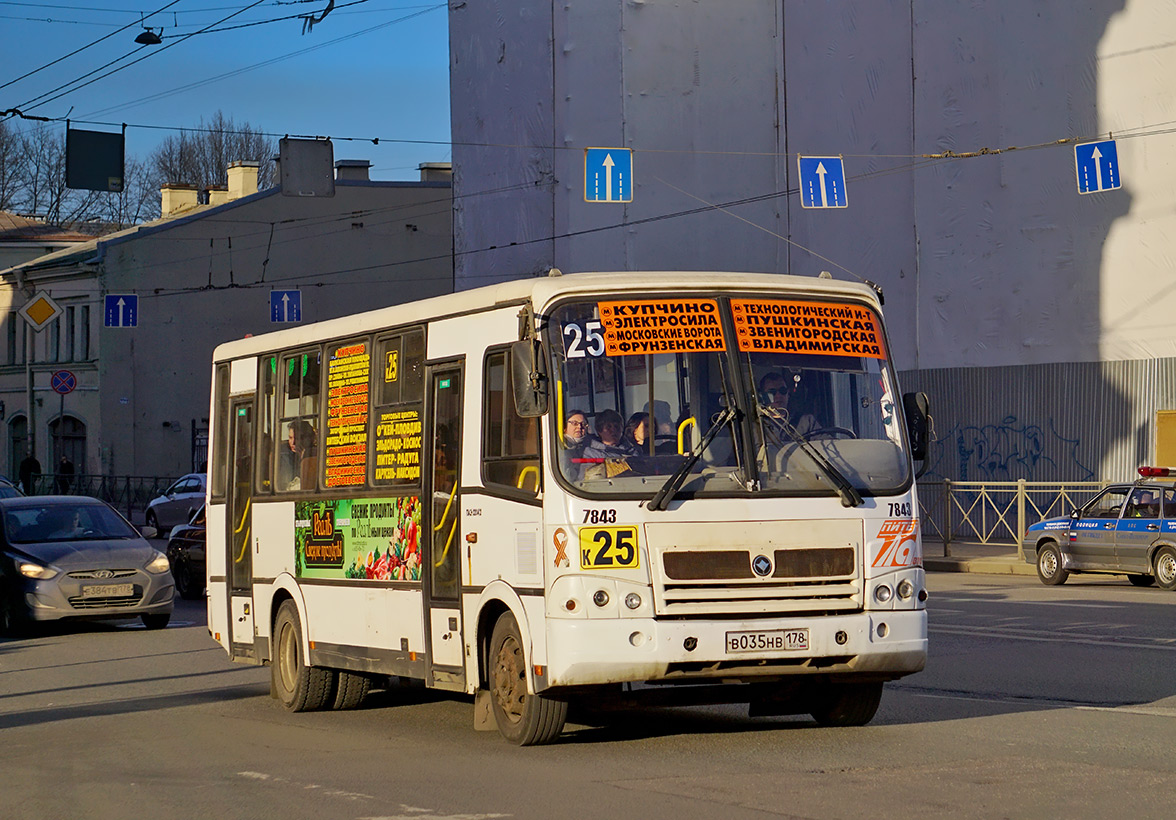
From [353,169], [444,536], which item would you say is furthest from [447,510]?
[353,169]

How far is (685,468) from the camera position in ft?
30.6

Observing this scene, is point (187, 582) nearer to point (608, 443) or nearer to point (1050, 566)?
point (1050, 566)

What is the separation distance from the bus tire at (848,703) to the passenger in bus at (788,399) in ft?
5.60

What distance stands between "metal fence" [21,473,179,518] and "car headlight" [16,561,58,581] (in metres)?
32.2

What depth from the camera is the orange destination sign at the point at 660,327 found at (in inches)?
378

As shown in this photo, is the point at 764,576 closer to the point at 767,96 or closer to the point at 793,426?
the point at 793,426

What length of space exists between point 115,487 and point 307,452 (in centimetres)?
4350

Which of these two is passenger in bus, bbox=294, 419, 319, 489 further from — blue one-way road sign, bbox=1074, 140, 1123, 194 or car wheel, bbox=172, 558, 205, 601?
blue one-way road sign, bbox=1074, 140, 1123, 194

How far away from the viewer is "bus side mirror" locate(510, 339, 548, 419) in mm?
9367

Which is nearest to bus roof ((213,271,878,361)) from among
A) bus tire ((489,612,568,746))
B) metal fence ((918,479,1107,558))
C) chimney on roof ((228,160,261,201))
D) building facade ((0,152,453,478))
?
bus tire ((489,612,568,746))

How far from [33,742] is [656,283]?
516cm

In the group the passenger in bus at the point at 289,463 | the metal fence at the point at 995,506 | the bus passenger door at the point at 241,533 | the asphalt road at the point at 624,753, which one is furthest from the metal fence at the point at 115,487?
the passenger in bus at the point at 289,463

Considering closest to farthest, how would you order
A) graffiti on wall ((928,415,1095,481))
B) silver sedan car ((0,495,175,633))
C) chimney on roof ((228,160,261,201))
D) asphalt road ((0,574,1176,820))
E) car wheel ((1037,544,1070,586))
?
asphalt road ((0,574,1176,820)) → silver sedan car ((0,495,175,633)) → car wheel ((1037,544,1070,586)) → graffiti on wall ((928,415,1095,481)) → chimney on roof ((228,160,261,201))

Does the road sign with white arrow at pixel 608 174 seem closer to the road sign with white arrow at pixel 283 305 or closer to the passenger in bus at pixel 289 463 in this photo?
the road sign with white arrow at pixel 283 305
